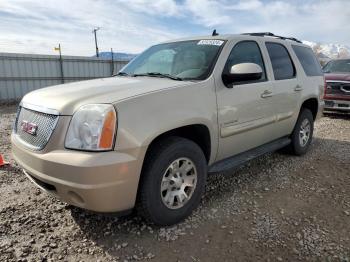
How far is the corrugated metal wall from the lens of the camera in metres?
13.6

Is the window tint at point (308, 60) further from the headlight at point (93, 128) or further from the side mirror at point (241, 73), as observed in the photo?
the headlight at point (93, 128)

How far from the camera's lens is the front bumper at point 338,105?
8405mm

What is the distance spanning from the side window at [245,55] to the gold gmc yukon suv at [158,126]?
0.04ft

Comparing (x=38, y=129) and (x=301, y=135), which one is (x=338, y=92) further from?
(x=38, y=129)

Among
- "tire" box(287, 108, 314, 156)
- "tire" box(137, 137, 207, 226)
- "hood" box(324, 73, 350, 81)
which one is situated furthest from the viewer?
"hood" box(324, 73, 350, 81)

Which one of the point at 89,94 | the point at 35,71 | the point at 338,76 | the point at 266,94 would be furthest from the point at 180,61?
the point at 35,71

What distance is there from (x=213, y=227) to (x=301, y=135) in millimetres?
2927

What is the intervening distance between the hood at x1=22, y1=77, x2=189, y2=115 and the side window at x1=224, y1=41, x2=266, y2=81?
0.82 m

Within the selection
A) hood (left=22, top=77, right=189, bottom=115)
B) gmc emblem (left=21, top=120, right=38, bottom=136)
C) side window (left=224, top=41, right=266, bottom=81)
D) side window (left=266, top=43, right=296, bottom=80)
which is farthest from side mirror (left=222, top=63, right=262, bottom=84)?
gmc emblem (left=21, top=120, right=38, bottom=136)

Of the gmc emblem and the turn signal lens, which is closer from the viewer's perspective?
the turn signal lens

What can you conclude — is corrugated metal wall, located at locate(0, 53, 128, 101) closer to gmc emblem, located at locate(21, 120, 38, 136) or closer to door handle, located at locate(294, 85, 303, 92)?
gmc emblem, located at locate(21, 120, 38, 136)

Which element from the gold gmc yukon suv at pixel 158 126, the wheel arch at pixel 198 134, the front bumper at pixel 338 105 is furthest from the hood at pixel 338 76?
the wheel arch at pixel 198 134

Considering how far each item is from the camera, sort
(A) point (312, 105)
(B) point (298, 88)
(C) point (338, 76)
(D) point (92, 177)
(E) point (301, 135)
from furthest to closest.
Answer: (C) point (338, 76), (A) point (312, 105), (E) point (301, 135), (B) point (298, 88), (D) point (92, 177)

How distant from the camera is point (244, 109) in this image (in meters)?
3.48
